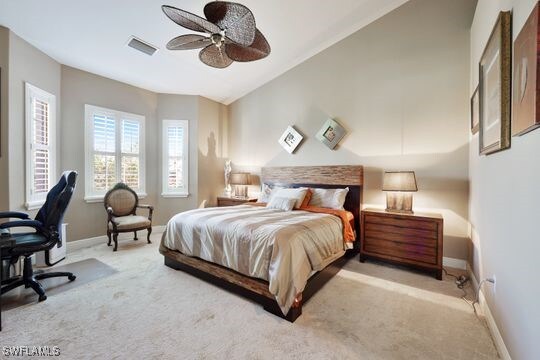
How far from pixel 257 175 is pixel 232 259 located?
3051mm

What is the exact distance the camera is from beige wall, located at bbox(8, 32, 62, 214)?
2.84m

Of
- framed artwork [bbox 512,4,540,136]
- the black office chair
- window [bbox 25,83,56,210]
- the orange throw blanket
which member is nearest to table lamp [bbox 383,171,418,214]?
the orange throw blanket

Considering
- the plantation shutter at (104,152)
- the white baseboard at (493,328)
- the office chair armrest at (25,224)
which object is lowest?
the white baseboard at (493,328)

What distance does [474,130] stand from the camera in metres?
2.72

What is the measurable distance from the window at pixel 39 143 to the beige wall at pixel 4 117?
0.31m

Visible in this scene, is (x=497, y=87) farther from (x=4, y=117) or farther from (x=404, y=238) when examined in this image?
(x=4, y=117)

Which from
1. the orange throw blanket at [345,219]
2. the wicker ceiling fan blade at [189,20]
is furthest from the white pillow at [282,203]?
the wicker ceiling fan blade at [189,20]

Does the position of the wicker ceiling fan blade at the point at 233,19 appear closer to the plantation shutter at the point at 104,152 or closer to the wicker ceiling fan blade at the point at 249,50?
the wicker ceiling fan blade at the point at 249,50

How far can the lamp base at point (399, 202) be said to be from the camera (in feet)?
10.9

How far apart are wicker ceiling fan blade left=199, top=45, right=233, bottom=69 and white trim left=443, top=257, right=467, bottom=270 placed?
155 inches

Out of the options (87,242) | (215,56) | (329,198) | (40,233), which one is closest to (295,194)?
(329,198)

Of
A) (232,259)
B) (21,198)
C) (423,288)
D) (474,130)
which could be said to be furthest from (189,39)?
(423,288)

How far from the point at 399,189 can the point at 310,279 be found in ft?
5.78

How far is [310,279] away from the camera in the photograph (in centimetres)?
235
